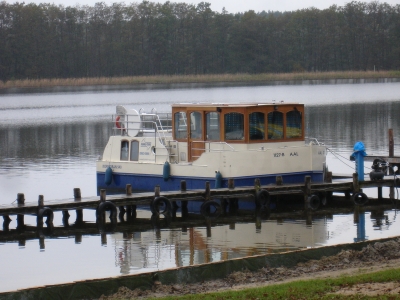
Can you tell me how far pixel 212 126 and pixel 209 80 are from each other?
88445 mm

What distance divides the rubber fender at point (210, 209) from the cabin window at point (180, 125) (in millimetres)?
3341

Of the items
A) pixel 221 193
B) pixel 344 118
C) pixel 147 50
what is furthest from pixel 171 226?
pixel 147 50

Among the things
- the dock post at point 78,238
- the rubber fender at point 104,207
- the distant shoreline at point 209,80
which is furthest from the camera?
the distant shoreline at point 209,80

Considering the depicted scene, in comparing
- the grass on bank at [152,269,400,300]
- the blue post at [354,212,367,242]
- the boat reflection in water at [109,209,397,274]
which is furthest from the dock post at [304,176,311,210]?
the grass on bank at [152,269,400,300]

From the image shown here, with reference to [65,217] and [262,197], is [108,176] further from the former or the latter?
[262,197]

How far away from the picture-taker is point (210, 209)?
83.4 ft

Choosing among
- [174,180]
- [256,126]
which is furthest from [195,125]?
[256,126]

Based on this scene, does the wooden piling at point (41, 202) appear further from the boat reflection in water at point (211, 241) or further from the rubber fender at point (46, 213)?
the boat reflection in water at point (211, 241)

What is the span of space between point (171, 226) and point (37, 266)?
551 centimetres

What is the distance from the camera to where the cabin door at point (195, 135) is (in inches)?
1066

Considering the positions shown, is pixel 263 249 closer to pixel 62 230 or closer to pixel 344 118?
pixel 62 230

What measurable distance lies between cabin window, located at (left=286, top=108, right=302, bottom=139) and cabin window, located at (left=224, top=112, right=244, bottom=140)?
1.61 metres

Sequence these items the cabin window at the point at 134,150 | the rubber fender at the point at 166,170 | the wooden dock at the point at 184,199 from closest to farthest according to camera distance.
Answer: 1. the wooden dock at the point at 184,199
2. the rubber fender at the point at 166,170
3. the cabin window at the point at 134,150

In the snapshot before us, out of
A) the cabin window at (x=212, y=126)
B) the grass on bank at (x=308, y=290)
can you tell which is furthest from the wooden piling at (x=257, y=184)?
the grass on bank at (x=308, y=290)
